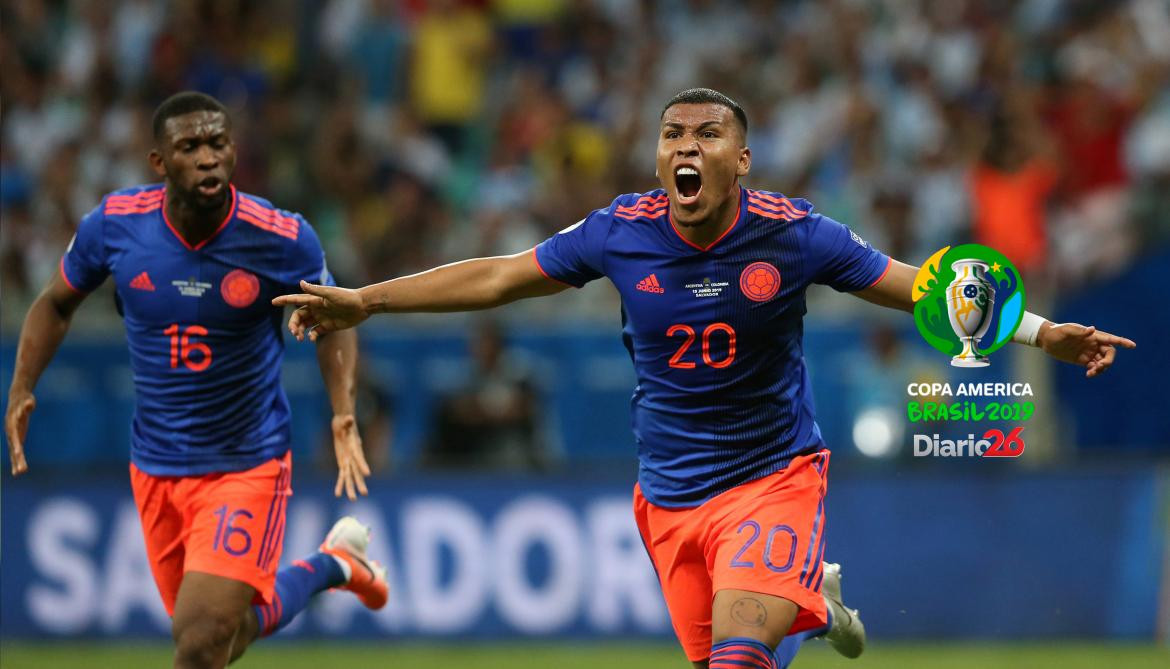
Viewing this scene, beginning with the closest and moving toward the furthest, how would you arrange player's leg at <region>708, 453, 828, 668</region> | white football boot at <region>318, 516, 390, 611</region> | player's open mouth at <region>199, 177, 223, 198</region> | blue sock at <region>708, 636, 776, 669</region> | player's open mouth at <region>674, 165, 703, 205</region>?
blue sock at <region>708, 636, 776, 669</region> → player's leg at <region>708, 453, 828, 668</region> → player's open mouth at <region>674, 165, 703, 205</region> → player's open mouth at <region>199, 177, 223, 198</region> → white football boot at <region>318, 516, 390, 611</region>

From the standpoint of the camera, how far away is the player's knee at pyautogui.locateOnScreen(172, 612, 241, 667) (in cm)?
714

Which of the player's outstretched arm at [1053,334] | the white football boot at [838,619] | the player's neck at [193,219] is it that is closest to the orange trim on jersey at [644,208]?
the player's outstretched arm at [1053,334]

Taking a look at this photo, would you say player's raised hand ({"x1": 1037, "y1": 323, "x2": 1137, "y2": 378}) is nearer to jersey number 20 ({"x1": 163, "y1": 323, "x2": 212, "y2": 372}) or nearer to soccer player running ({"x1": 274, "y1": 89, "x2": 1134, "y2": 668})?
soccer player running ({"x1": 274, "y1": 89, "x2": 1134, "y2": 668})

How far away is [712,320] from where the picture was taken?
21.6 ft

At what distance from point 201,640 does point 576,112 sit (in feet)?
27.8

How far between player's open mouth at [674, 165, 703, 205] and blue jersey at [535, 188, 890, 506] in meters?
0.17

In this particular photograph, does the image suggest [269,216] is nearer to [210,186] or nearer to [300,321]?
[210,186]

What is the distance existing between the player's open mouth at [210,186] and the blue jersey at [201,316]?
0.22m

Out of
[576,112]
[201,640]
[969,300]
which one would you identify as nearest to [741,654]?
[969,300]

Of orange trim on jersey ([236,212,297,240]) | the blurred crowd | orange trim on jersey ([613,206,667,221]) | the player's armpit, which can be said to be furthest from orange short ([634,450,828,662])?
the blurred crowd

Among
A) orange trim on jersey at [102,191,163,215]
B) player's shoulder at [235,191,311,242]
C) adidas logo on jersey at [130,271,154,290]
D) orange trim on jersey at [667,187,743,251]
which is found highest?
orange trim on jersey at [102,191,163,215]

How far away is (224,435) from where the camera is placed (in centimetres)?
755

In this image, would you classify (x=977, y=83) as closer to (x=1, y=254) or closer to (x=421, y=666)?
(x=421, y=666)

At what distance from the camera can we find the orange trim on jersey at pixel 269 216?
25.1 feet
